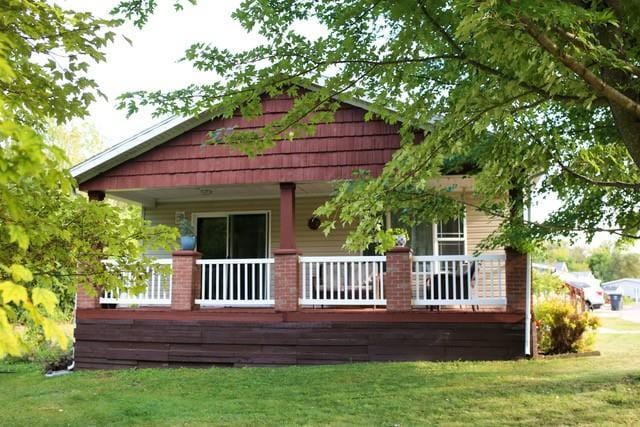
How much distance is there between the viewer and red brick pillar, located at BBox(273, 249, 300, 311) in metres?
9.60

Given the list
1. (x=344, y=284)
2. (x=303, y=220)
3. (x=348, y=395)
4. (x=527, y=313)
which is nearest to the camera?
(x=348, y=395)

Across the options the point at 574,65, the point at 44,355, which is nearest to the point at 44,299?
the point at 574,65

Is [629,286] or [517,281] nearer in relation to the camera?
[517,281]

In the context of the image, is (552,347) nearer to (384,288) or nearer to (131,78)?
(384,288)

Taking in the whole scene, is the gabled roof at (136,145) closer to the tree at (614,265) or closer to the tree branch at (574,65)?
the tree branch at (574,65)

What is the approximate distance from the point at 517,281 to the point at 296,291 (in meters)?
3.65

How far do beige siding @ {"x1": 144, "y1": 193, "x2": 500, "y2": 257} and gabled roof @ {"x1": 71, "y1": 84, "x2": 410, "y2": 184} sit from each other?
A: 2.37m

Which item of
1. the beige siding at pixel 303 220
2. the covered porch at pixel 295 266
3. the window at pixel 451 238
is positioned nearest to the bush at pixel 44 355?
the covered porch at pixel 295 266

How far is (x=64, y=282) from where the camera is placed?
4.65m

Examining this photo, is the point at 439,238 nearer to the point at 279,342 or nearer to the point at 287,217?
the point at 287,217

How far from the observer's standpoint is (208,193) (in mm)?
12109

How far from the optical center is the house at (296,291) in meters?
9.14

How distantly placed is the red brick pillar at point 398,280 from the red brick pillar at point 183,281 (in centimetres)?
350

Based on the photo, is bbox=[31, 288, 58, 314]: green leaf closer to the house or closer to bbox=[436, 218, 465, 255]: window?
the house
